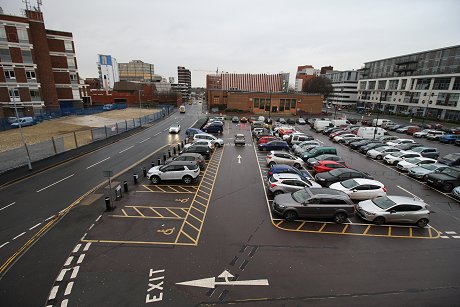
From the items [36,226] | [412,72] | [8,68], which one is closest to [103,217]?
[36,226]

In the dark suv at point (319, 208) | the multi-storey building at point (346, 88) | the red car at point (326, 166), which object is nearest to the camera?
the dark suv at point (319, 208)

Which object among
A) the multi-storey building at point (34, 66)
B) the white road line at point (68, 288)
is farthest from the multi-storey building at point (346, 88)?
the white road line at point (68, 288)

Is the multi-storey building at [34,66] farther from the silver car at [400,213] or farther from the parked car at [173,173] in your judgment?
the silver car at [400,213]

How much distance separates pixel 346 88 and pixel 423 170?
105m

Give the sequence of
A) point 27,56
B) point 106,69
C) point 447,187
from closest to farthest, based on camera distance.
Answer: point 447,187 < point 27,56 < point 106,69

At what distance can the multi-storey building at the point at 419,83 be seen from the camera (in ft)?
195

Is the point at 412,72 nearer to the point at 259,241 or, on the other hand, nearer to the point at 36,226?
the point at 259,241

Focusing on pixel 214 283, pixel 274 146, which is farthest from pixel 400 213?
pixel 274 146

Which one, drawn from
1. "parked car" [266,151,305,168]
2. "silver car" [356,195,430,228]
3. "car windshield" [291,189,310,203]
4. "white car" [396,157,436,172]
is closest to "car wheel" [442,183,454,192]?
"white car" [396,157,436,172]

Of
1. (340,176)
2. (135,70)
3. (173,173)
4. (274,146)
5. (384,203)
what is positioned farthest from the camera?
(135,70)

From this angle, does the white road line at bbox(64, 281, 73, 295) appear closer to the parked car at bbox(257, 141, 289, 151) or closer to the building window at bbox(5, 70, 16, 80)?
the parked car at bbox(257, 141, 289, 151)

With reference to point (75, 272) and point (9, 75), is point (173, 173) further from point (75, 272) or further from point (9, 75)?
point (9, 75)

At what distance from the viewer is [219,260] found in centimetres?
985

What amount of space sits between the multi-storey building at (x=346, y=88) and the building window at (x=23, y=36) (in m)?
106
